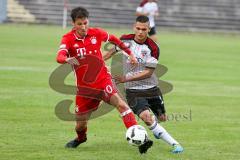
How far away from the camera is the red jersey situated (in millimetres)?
10633

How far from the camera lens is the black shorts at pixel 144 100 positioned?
1109 cm

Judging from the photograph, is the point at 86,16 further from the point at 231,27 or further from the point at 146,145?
the point at 231,27

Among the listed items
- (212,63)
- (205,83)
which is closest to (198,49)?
(212,63)

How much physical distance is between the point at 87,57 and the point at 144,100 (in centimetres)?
127

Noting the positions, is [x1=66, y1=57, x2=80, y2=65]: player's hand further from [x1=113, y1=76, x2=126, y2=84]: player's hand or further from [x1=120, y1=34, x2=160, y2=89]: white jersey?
[x1=120, y1=34, x2=160, y2=89]: white jersey

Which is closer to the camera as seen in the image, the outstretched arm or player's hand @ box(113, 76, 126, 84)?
the outstretched arm

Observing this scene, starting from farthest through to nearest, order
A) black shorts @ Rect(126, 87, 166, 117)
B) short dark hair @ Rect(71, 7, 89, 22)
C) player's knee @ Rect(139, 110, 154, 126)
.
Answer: black shorts @ Rect(126, 87, 166, 117) → player's knee @ Rect(139, 110, 154, 126) → short dark hair @ Rect(71, 7, 89, 22)

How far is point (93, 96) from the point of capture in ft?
35.1

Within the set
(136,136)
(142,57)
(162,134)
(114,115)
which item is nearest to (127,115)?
(136,136)

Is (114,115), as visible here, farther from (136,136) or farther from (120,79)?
(136,136)

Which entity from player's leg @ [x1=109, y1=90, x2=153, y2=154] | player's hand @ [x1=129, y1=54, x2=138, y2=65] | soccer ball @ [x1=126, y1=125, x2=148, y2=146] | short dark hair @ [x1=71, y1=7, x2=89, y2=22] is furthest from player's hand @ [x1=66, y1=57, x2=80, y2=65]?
soccer ball @ [x1=126, y1=125, x2=148, y2=146]

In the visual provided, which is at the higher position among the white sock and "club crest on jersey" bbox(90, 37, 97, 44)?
"club crest on jersey" bbox(90, 37, 97, 44)

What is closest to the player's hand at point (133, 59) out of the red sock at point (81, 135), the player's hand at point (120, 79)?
the player's hand at point (120, 79)

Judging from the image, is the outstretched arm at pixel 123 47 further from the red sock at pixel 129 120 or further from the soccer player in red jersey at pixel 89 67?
the red sock at pixel 129 120
